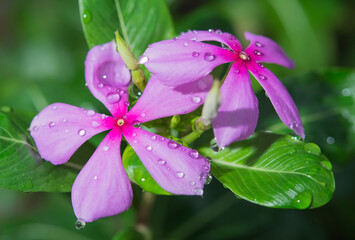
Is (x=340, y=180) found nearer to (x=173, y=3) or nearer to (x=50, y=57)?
(x=173, y=3)

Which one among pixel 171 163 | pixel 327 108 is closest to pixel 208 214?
pixel 327 108

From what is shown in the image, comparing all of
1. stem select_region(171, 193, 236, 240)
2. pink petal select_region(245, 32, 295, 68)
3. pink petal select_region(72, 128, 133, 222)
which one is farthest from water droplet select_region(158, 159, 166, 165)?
stem select_region(171, 193, 236, 240)

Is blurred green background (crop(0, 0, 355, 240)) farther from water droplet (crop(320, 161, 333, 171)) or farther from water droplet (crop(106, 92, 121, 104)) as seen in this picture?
water droplet (crop(106, 92, 121, 104))

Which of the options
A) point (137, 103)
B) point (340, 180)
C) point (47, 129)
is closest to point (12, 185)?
point (47, 129)

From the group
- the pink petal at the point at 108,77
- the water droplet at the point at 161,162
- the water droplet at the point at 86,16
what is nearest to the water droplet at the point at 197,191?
the water droplet at the point at 161,162

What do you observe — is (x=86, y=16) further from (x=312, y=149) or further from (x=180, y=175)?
(x=312, y=149)

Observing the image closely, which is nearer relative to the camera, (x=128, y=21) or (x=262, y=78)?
(x=262, y=78)
